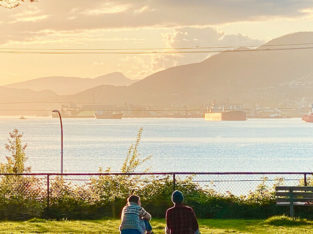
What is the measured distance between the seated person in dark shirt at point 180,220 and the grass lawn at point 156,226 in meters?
6.29

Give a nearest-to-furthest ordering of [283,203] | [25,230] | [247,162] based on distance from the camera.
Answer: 1. [25,230]
2. [283,203]
3. [247,162]

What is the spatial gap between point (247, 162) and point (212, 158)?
1064 cm

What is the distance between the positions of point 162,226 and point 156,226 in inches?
6.7

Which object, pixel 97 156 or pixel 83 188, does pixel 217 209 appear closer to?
pixel 83 188

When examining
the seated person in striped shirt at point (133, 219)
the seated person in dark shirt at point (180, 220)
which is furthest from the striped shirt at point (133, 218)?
the seated person in dark shirt at point (180, 220)

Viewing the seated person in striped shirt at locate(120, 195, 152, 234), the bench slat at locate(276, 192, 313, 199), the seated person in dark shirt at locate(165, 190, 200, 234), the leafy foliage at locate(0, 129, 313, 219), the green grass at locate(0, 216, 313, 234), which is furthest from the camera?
the leafy foliage at locate(0, 129, 313, 219)

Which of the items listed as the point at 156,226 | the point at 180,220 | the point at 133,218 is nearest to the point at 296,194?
the point at 156,226

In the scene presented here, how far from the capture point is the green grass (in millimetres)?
16453

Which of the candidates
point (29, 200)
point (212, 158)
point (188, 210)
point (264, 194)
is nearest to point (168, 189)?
point (264, 194)

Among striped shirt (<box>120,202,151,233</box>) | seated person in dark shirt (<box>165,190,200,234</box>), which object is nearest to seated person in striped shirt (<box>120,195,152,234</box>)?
striped shirt (<box>120,202,151,233</box>)

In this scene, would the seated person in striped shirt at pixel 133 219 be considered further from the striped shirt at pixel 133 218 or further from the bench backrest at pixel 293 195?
the bench backrest at pixel 293 195

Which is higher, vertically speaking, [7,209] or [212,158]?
[212,158]

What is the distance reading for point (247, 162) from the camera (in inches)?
4341

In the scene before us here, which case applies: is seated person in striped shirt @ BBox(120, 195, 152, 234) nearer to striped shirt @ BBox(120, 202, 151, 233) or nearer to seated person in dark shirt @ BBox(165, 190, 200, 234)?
striped shirt @ BBox(120, 202, 151, 233)
